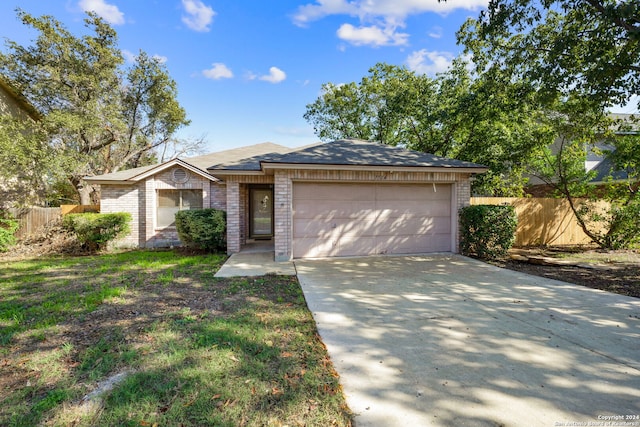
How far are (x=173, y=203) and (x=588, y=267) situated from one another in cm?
1345

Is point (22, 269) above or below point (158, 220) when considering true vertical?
below

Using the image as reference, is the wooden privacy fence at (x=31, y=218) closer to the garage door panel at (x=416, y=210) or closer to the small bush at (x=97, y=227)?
the small bush at (x=97, y=227)

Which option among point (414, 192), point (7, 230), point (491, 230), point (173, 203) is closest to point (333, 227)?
point (414, 192)

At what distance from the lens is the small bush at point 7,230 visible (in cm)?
958

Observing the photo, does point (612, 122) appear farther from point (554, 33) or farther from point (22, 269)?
point (22, 269)

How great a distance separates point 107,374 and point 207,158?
→ 11.2 m

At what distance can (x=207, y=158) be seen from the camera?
1269 cm

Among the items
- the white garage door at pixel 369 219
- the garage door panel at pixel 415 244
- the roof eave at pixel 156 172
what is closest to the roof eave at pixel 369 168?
the white garage door at pixel 369 219

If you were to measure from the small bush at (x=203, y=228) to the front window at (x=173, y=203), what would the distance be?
1.93m

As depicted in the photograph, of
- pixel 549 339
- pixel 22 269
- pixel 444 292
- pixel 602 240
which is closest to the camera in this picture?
pixel 549 339

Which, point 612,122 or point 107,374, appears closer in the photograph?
point 107,374

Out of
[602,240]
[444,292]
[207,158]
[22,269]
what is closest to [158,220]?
[207,158]

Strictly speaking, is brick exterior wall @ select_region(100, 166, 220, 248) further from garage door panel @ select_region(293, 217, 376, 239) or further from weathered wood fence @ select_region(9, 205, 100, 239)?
garage door panel @ select_region(293, 217, 376, 239)

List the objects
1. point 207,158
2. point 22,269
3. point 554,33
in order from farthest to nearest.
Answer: point 207,158 → point 554,33 → point 22,269
